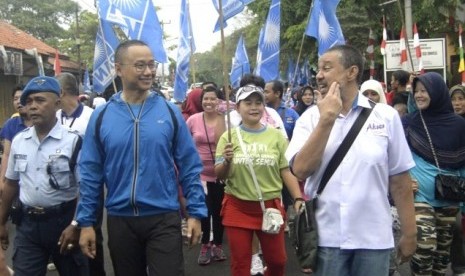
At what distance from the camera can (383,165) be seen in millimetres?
3025

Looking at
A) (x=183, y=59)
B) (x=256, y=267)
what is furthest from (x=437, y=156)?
(x=183, y=59)

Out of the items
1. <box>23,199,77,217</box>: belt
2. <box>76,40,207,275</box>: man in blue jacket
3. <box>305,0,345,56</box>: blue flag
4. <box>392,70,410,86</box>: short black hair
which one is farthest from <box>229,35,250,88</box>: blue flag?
<box>76,40,207,275</box>: man in blue jacket

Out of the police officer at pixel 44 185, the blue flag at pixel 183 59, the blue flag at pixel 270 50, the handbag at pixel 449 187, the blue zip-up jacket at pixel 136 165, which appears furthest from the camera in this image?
the blue flag at pixel 270 50

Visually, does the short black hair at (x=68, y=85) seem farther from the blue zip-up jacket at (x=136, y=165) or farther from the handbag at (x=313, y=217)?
the handbag at (x=313, y=217)

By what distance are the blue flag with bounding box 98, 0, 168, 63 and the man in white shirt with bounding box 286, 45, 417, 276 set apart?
4.39 metres

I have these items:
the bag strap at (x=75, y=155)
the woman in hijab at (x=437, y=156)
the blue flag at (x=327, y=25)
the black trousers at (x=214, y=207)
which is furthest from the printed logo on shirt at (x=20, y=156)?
the blue flag at (x=327, y=25)

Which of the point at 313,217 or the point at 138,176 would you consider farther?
the point at 138,176

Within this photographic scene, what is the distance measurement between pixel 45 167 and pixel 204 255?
Answer: 2.70m

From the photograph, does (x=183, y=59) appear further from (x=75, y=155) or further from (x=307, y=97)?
(x=75, y=155)

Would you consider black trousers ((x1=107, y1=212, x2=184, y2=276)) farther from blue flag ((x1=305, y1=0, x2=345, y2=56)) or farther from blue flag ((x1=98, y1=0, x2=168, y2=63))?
blue flag ((x1=305, y1=0, x2=345, y2=56))

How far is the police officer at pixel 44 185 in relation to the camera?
382cm

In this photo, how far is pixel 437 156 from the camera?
14.8ft

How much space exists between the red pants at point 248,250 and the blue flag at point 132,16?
333 cm

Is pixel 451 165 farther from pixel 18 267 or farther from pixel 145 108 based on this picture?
pixel 18 267
